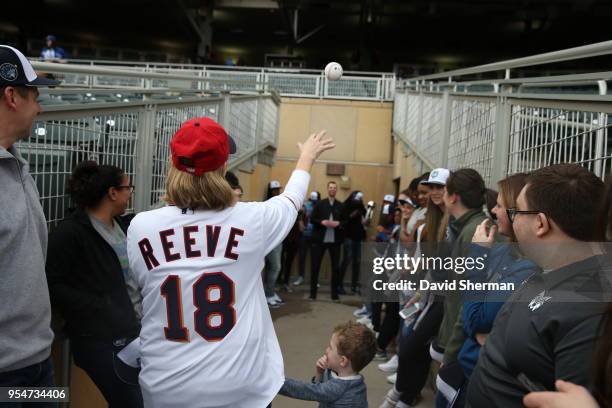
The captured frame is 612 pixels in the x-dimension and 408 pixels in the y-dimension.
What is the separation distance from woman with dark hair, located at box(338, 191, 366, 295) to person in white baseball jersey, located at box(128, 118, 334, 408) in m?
6.85

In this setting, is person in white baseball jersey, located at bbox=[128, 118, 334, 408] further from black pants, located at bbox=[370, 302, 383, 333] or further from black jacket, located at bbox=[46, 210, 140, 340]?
black pants, located at bbox=[370, 302, 383, 333]

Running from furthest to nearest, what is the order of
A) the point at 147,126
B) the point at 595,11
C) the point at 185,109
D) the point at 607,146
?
the point at 595,11
the point at 185,109
the point at 147,126
the point at 607,146

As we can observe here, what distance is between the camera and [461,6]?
22656 millimetres

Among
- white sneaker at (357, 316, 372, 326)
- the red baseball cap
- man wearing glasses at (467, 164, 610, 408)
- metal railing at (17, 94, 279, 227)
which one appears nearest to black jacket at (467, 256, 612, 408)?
man wearing glasses at (467, 164, 610, 408)

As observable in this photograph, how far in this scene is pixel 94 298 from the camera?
2.62 m

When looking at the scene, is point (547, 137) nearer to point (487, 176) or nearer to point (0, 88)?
point (487, 176)

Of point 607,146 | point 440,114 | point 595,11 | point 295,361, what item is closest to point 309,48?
point 595,11

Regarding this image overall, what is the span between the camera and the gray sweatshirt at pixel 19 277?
1.73 m

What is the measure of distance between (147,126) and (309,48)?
26.2 m

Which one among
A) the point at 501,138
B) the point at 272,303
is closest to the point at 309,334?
the point at 272,303

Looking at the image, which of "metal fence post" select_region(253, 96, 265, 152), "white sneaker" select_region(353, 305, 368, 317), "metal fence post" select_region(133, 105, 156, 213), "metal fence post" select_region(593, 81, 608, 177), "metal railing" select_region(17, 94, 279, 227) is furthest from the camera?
"metal fence post" select_region(253, 96, 265, 152)

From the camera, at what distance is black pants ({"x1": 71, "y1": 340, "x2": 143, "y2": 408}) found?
8.62ft

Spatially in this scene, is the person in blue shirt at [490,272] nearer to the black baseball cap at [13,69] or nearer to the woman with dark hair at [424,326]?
the woman with dark hair at [424,326]

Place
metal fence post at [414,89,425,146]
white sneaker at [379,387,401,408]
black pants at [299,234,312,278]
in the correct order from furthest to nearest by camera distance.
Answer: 1. black pants at [299,234,312,278]
2. metal fence post at [414,89,425,146]
3. white sneaker at [379,387,401,408]
